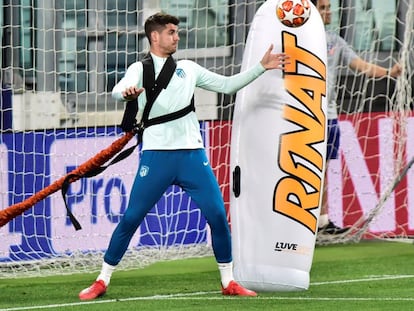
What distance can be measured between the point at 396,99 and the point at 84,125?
2783 millimetres

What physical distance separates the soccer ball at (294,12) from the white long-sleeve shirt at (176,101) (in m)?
0.47

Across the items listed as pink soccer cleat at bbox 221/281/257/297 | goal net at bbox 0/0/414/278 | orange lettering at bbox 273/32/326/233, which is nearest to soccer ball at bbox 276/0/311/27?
orange lettering at bbox 273/32/326/233

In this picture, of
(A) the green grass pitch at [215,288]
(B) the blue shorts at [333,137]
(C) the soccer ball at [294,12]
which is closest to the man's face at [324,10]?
(B) the blue shorts at [333,137]

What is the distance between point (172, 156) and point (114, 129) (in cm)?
274

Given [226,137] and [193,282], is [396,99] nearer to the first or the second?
[226,137]

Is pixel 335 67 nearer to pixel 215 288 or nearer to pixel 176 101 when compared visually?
pixel 215 288

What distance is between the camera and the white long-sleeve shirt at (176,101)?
816 cm

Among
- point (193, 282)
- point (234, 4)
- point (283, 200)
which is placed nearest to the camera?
point (283, 200)

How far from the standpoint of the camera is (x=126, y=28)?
36.5 ft

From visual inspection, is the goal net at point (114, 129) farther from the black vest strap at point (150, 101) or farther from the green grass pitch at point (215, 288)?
the black vest strap at point (150, 101)

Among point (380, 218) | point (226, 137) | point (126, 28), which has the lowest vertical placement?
point (380, 218)

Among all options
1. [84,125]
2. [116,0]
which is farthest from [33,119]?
[116,0]

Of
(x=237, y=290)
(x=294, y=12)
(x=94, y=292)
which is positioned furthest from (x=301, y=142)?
(x=94, y=292)

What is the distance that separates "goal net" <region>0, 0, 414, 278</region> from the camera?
10.5m
